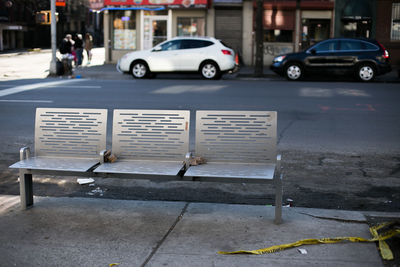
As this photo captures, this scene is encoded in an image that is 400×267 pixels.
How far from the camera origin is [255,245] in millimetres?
4602

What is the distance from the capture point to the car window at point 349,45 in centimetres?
2036

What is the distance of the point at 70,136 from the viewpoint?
19.6 feet

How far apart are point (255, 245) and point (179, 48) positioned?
17.0 metres

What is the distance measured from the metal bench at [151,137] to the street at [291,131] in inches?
25.2

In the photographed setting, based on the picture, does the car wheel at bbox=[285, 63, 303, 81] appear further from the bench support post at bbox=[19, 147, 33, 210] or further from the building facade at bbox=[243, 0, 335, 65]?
the bench support post at bbox=[19, 147, 33, 210]

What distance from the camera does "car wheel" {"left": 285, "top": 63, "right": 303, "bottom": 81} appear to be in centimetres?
2064

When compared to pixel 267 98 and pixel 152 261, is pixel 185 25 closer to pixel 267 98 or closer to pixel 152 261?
pixel 267 98

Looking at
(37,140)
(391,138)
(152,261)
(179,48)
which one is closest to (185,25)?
(179,48)

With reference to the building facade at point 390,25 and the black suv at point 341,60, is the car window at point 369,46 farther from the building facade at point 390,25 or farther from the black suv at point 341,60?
the building facade at point 390,25

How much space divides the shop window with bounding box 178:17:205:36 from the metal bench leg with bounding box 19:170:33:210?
900 inches

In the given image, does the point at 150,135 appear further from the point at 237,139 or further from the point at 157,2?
the point at 157,2

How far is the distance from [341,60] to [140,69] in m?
7.36

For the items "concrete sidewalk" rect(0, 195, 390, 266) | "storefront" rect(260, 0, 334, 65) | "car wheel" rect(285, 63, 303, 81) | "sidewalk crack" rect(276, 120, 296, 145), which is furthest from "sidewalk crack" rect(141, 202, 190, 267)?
"storefront" rect(260, 0, 334, 65)

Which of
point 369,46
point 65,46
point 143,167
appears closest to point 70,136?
point 143,167
